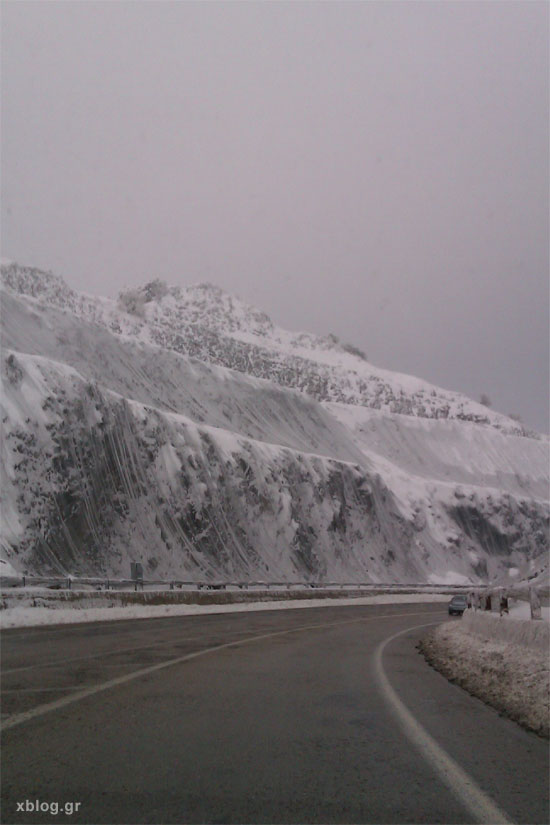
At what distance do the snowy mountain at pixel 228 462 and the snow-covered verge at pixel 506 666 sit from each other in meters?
25.3

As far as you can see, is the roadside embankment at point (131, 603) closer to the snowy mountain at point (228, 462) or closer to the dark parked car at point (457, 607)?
the snowy mountain at point (228, 462)

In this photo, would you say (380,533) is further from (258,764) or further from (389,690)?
(258,764)

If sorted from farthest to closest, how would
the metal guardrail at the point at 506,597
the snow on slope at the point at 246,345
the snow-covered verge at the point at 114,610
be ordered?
1. the snow on slope at the point at 246,345
2. the snow-covered verge at the point at 114,610
3. the metal guardrail at the point at 506,597

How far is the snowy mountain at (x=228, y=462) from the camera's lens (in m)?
41.9

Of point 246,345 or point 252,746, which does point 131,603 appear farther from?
point 246,345

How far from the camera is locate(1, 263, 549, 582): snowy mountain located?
4194 cm

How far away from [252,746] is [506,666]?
17.5ft

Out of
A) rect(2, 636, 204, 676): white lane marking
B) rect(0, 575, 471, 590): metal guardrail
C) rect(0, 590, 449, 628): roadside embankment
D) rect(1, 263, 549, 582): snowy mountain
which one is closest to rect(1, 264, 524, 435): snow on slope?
rect(1, 263, 549, 582): snowy mountain

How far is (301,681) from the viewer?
10.4 m

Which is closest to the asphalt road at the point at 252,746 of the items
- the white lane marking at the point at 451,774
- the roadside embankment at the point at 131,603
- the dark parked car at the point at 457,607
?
the white lane marking at the point at 451,774

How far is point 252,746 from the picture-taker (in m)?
6.27

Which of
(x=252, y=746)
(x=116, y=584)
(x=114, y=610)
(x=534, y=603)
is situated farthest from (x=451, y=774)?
(x=116, y=584)

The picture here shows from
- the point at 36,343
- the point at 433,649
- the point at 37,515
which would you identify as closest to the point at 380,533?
the point at 36,343

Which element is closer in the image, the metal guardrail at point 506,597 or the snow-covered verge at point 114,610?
the metal guardrail at point 506,597
